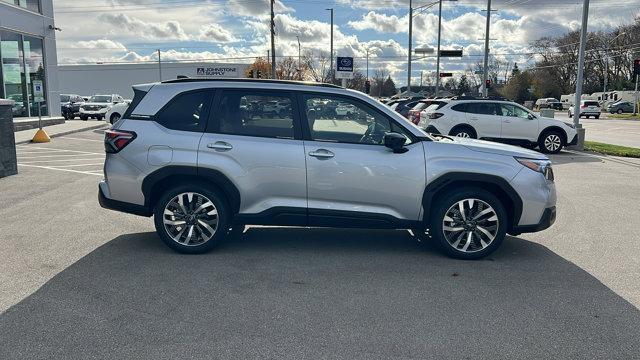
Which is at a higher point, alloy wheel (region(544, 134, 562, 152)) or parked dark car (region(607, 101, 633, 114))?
parked dark car (region(607, 101, 633, 114))

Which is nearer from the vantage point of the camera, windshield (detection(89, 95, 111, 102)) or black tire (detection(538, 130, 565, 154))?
black tire (detection(538, 130, 565, 154))

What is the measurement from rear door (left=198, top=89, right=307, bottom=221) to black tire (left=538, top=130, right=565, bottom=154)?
1281 cm

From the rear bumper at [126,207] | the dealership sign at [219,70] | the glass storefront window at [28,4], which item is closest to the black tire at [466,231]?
the rear bumper at [126,207]

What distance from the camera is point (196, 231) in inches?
218

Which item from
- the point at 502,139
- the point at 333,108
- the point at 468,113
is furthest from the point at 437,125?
the point at 333,108

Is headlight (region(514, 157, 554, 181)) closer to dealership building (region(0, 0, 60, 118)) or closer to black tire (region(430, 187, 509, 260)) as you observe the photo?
black tire (region(430, 187, 509, 260))

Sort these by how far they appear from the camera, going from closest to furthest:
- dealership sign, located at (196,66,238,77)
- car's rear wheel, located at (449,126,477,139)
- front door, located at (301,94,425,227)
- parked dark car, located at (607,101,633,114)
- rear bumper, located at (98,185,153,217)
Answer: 1. front door, located at (301,94,425,227)
2. rear bumper, located at (98,185,153,217)
3. car's rear wheel, located at (449,126,477,139)
4. parked dark car, located at (607,101,633,114)
5. dealership sign, located at (196,66,238,77)

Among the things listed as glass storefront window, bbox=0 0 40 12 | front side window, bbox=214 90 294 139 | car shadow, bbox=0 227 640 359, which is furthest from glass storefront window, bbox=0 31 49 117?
car shadow, bbox=0 227 640 359

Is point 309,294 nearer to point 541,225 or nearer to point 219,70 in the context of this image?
point 541,225

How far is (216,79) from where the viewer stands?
5688 mm

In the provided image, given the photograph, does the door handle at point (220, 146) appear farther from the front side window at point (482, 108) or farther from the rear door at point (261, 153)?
the front side window at point (482, 108)

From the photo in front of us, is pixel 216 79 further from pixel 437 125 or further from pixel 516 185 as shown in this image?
pixel 437 125

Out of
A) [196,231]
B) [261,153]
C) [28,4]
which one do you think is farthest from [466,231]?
[28,4]

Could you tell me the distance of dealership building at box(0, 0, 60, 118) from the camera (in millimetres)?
23156
